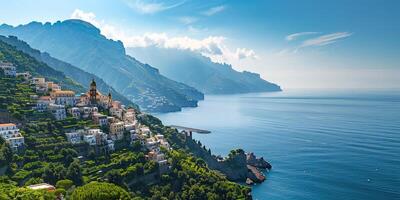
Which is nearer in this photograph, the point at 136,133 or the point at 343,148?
the point at 136,133

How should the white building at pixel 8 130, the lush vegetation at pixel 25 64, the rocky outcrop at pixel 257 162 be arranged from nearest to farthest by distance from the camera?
the white building at pixel 8 130, the rocky outcrop at pixel 257 162, the lush vegetation at pixel 25 64

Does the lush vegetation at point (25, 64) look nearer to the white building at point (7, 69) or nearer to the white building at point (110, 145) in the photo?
the white building at point (7, 69)

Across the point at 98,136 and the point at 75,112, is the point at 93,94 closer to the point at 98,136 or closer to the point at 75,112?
the point at 75,112

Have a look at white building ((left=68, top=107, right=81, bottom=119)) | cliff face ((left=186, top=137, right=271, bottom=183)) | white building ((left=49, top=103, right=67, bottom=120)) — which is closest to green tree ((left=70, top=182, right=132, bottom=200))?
white building ((left=49, top=103, right=67, bottom=120))

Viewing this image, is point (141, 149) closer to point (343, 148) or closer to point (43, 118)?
point (43, 118)

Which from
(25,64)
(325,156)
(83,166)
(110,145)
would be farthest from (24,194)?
(25,64)

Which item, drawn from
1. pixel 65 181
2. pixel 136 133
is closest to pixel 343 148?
pixel 136 133

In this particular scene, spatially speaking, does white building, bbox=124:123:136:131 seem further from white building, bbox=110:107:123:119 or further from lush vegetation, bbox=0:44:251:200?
white building, bbox=110:107:123:119

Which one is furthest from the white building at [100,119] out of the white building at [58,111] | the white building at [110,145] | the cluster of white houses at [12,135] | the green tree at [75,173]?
the green tree at [75,173]
